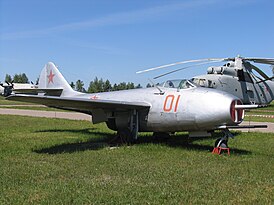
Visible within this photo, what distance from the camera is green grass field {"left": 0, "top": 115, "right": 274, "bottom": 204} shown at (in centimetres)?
512

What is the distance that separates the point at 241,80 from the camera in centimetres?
1698

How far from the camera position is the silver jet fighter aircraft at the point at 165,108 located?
29.1 ft

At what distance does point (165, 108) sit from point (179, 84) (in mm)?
842

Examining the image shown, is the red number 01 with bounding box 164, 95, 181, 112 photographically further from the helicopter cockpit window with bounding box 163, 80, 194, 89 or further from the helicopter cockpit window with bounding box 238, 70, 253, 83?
the helicopter cockpit window with bounding box 238, 70, 253, 83

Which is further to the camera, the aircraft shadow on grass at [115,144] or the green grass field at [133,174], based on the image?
the aircraft shadow on grass at [115,144]

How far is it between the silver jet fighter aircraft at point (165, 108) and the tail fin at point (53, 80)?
2.98 meters

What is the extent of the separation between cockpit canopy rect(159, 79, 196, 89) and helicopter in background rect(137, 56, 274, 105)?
6.39m

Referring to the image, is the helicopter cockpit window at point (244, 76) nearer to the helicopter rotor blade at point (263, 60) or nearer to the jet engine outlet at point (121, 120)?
the helicopter rotor blade at point (263, 60)

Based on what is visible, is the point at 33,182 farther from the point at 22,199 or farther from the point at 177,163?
the point at 177,163

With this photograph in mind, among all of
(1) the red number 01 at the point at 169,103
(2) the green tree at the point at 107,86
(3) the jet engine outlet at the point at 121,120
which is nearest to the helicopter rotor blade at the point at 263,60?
(1) the red number 01 at the point at 169,103

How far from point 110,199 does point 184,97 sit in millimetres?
5188

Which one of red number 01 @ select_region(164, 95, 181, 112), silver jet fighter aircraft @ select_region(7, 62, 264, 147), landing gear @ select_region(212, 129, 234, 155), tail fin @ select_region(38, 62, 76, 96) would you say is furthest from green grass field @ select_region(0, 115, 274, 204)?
tail fin @ select_region(38, 62, 76, 96)

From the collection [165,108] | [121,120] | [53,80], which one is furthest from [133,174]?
[53,80]

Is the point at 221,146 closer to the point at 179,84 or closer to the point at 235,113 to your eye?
the point at 235,113
